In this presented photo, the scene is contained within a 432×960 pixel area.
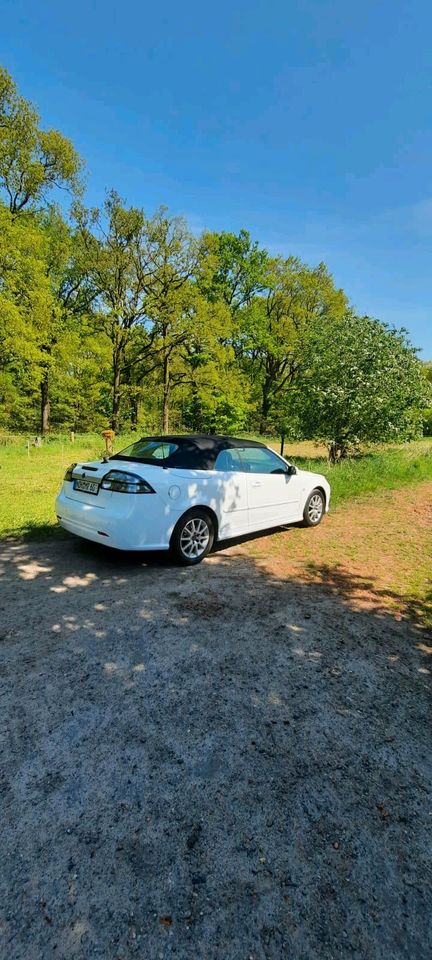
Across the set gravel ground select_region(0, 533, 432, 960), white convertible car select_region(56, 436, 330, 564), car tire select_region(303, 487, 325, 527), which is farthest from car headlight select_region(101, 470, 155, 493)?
car tire select_region(303, 487, 325, 527)

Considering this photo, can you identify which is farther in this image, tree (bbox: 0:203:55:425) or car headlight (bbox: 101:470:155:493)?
tree (bbox: 0:203:55:425)

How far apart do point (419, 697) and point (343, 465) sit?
10.6 metres

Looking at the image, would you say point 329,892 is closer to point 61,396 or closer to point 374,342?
point 374,342

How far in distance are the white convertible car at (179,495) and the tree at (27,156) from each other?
21639mm

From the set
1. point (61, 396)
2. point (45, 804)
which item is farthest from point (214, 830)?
point (61, 396)

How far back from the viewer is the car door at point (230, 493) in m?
5.36

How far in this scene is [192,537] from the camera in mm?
5121

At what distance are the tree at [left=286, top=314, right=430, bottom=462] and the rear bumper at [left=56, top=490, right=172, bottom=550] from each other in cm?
1028

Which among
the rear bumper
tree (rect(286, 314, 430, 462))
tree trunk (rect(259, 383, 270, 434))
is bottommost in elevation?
the rear bumper

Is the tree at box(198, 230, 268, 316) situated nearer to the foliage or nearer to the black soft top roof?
the foliage

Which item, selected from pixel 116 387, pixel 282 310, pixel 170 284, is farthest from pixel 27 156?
pixel 282 310

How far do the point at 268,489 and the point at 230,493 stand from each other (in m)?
0.82

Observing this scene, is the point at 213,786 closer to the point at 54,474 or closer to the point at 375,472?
the point at 375,472

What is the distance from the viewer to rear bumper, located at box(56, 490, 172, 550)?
4.51 metres
